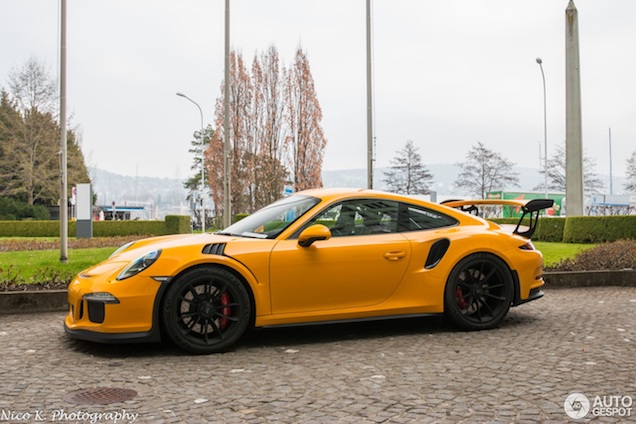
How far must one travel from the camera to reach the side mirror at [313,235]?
5660mm

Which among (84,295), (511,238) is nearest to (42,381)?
(84,295)

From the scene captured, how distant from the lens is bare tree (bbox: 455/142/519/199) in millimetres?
62312

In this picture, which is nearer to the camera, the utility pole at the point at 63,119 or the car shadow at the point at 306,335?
the car shadow at the point at 306,335

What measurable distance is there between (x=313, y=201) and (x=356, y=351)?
150 cm

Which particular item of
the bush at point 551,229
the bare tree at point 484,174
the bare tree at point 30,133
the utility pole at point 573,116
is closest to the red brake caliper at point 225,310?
the utility pole at point 573,116

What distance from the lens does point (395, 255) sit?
6055 millimetres

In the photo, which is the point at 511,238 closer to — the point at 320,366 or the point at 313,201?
the point at 313,201

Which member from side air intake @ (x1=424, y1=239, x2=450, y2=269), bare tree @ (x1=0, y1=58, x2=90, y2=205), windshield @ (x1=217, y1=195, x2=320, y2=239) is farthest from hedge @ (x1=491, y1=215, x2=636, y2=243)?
bare tree @ (x1=0, y1=58, x2=90, y2=205)

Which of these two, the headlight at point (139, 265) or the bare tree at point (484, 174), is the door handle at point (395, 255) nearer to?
the headlight at point (139, 265)

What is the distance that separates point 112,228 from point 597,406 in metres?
32.3

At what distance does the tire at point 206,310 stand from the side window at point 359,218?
3.28 feet

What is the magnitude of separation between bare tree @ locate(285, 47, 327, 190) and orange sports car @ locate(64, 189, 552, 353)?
36.1 m

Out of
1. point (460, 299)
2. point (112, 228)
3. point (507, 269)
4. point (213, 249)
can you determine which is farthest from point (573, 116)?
point (112, 228)

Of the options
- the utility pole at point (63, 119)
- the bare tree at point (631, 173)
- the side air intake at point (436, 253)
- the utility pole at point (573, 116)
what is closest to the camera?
the side air intake at point (436, 253)
